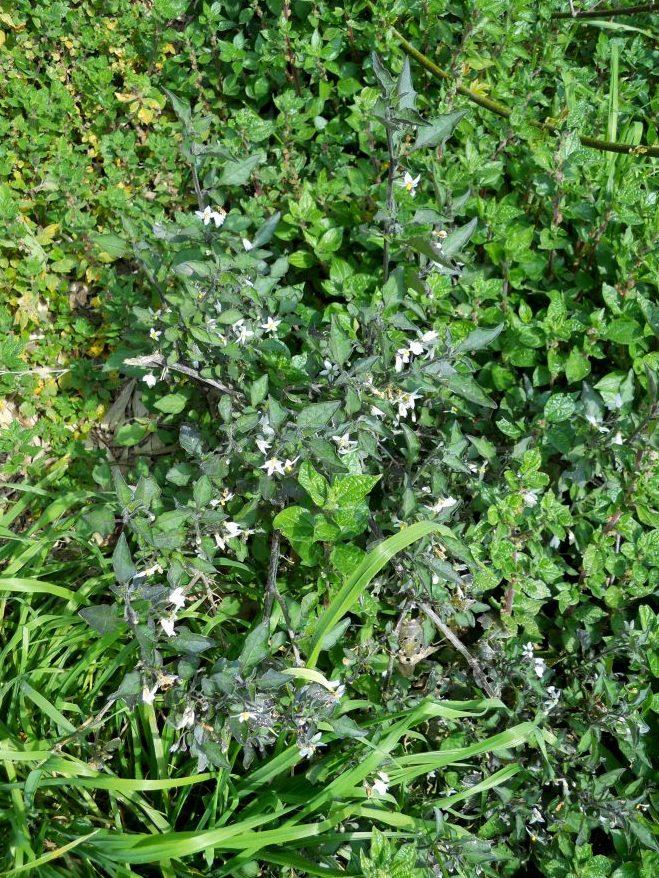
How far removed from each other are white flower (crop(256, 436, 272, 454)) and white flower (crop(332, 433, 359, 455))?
191mm

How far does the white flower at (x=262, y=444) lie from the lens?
2166mm

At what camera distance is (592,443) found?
2443mm

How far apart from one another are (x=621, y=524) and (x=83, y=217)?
2.28 m

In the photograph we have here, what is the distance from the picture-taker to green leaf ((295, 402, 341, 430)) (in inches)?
82.8

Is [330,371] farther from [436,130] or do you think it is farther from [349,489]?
[436,130]

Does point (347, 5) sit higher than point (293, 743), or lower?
higher

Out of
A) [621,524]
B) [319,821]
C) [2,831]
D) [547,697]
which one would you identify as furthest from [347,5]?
[2,831]

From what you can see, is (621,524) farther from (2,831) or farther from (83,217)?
(83,217)

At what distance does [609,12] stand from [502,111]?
65 centimetres

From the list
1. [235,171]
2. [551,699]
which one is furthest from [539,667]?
[235,171]

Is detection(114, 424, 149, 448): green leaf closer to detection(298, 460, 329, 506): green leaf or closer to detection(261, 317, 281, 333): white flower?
detection(261, 317, 281, 333): white flower

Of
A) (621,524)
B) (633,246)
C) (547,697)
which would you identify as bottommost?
(547,697)

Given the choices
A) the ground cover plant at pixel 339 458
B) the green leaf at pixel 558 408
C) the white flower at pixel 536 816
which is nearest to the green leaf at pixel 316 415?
the ground cover plant at pixel 339 458

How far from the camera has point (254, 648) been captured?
1971 mm
